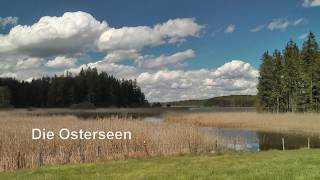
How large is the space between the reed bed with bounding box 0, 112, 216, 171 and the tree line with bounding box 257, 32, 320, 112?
138 feet

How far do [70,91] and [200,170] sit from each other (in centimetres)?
11825

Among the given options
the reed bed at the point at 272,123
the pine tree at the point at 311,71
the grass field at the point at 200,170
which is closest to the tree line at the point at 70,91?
the pine tree at the point at 311,71

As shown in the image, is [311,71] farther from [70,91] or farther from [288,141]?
[70,91]

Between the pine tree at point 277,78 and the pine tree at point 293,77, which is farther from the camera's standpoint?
the pine tree at point 277,78

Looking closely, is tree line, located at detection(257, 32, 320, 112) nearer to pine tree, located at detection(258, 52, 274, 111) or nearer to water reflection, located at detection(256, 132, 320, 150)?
pine tree, located at detection(258, 52, 274, 111)

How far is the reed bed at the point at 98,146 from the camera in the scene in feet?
53.4

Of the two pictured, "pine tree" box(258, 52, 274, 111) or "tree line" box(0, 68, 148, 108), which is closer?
"pine tree" box(258, 52, 274, 111)

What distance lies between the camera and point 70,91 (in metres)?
128

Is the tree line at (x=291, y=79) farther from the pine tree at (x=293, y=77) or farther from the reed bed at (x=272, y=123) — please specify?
the reed bed at (x=272, y=123)

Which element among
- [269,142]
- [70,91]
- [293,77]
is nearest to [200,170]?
[269,142]

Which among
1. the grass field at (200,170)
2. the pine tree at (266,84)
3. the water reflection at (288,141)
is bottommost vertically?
the water reflection at (288,141)

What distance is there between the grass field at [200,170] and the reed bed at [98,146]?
3.03 metres

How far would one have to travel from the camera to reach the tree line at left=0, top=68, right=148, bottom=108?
128500 mm

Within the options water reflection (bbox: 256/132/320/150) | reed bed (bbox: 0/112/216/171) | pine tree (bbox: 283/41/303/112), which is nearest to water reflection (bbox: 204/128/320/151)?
water reflection (bbox: 256/132/320/150)
